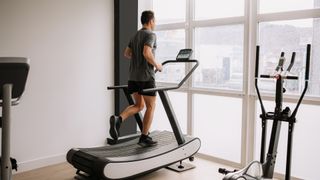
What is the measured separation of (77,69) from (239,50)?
2.29 m

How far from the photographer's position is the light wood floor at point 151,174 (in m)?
4.09

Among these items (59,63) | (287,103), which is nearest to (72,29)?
(59,63)

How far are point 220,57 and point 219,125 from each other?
38.1 inches

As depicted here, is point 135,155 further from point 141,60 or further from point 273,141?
point 273,141

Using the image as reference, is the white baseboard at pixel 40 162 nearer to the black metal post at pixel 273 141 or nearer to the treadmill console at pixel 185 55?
the treadmill console at pixel 185 55

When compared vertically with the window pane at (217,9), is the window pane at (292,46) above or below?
below

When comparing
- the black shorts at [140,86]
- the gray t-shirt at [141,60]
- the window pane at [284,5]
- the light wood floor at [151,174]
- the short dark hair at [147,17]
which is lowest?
the light wood floor at [151,174]

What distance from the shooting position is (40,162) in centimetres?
448

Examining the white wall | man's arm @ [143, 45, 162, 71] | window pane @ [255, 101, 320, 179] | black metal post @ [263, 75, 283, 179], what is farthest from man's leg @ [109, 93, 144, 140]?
window pane @ [255, 101, 320, 179]

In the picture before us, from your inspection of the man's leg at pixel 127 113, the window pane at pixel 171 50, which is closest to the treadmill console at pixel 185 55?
the man's leg at pixel 127 113

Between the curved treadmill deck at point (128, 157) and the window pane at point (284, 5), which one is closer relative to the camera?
the curved treadmill deck at point (128, 157)

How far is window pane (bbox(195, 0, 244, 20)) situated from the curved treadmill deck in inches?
69.7

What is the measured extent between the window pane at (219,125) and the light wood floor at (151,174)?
33cm

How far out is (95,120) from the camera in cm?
511
